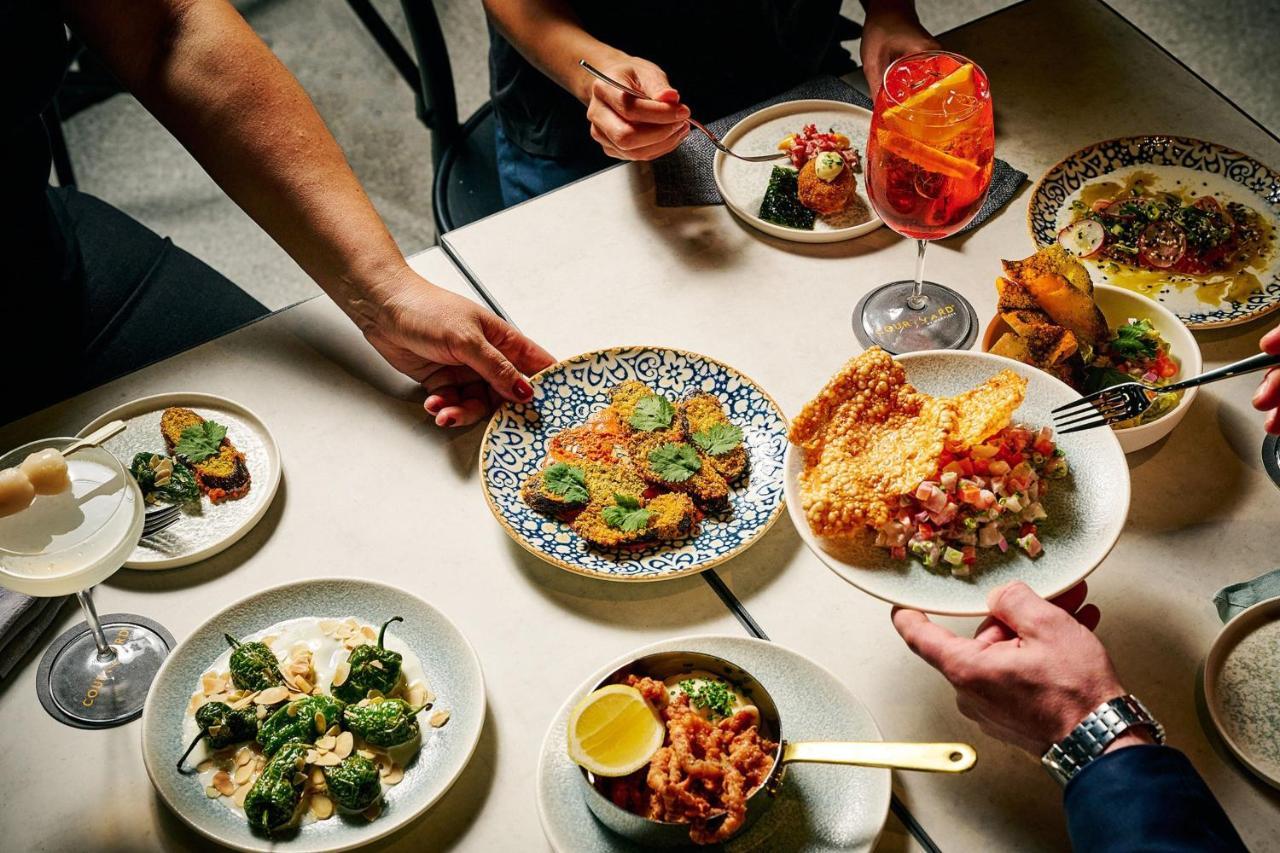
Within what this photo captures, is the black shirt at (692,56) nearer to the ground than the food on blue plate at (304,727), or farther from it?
farther from it

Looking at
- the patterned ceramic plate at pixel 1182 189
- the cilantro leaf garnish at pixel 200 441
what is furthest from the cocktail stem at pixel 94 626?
the patterned ceramic plate at pixel 1182 189

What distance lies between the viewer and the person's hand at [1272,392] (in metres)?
1.33

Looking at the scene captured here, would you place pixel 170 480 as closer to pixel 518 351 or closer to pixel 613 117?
pixel 518 351

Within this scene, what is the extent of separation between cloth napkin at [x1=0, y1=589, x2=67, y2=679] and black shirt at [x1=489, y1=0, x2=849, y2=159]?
1.29 meters

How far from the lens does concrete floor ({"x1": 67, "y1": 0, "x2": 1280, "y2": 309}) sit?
350cm

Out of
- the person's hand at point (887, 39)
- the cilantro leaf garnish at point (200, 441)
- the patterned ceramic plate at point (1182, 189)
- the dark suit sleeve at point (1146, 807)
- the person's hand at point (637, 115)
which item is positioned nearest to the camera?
the dark suit sleeve at point (1146, 807)

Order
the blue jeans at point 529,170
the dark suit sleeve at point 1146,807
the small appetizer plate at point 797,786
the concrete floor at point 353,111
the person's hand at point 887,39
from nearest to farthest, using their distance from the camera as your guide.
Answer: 1. the dark suit sleeve at point 1146,807
2. the small appetizer plate at point 797,786
3. the person's hand at point 887,39
4. the blue jeans at point 529,170
5. the concrete floor at point 353,111

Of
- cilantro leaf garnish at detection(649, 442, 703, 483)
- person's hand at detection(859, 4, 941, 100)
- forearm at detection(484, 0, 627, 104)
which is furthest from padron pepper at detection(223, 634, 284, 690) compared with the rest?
person's hand at detection(859, 4, 941, 100)

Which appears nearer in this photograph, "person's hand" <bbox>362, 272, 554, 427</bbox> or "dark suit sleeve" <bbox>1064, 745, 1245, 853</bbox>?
"dark suit sleeve" <bbox>1064, 745, 1245, 853</bbox>

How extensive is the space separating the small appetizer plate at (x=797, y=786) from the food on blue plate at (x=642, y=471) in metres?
0.19

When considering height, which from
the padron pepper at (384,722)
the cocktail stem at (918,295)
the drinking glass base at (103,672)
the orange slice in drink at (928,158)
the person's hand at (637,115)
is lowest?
the drinking glass base at (103,672)

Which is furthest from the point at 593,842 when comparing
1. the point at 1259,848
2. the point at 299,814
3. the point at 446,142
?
the point at 446,142

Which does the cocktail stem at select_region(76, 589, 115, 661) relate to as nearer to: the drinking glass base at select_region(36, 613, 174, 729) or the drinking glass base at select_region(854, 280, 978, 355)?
the drinking glass base at select_region(36, 613, 174, 729)

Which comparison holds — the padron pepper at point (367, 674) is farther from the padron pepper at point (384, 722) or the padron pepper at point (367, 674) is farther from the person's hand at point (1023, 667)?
the person's hand at point (1023, 667)
